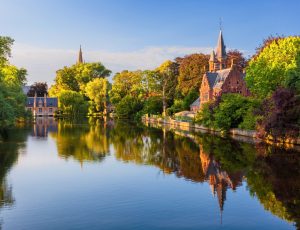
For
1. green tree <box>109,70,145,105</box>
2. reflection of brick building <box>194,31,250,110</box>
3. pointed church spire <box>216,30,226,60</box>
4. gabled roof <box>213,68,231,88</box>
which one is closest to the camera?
reflection of brick building <box>194,31,250,110</box>

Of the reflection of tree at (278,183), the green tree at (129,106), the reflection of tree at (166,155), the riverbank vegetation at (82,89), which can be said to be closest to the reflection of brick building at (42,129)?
the reflection of tree at (166,155)

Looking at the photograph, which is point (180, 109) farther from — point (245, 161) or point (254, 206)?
point (254, 206)

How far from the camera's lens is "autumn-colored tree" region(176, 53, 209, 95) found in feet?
259

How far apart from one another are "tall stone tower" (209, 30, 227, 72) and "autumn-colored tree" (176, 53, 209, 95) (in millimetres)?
2382

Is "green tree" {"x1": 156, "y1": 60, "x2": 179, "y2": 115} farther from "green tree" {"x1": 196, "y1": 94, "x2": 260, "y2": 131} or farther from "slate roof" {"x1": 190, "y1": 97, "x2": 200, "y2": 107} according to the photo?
"green tree" {"x1": 196, "y1": 94, "x2": 260, "y2": 131}

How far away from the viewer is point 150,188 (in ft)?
62.2

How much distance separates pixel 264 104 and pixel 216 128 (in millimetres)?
13260

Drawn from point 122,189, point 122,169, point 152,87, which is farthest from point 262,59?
point 152,87

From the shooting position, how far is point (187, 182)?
2019 cm

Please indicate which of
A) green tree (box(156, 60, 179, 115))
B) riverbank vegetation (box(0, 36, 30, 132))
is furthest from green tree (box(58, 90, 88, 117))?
riverbank vegetation (box(0, 36, 30, 132))

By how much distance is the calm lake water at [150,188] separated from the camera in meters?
14.0

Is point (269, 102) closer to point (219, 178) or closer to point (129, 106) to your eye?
point (219, 178)

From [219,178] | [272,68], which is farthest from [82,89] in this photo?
[219,178]

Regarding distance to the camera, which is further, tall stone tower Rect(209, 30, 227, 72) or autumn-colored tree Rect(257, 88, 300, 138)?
tall stone tower Rect(209, 30, 227, 72)
